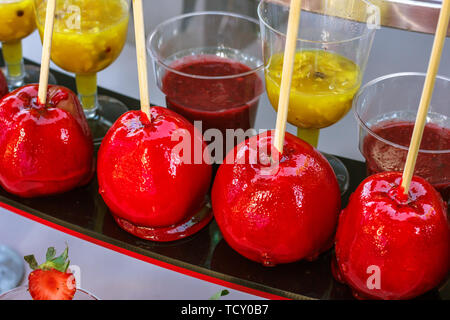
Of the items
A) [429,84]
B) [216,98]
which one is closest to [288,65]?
[429,84]

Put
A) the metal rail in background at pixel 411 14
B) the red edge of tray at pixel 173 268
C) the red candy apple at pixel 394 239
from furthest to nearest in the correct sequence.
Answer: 1. the metal rail in background at pixel 411 14
2. the red edge of tray at pixel 173 268
3. the red candy apple at pixel 394 239

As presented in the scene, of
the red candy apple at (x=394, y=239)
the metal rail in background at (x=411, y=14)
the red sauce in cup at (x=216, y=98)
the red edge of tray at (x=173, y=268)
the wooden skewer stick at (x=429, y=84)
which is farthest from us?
the metal rail in background at (x=411, y=14)

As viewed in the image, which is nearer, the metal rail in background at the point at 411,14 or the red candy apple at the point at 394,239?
the red candy apple at the point at 394,239

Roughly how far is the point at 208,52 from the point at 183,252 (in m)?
0.42

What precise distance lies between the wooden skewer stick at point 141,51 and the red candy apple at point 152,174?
0.03m

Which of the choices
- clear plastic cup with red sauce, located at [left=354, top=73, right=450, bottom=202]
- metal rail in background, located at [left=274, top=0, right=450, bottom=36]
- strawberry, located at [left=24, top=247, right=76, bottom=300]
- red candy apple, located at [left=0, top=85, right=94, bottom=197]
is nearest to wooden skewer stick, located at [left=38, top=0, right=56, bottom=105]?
red candy apple, located at [left=0, top=85, right=94, bottom=197]

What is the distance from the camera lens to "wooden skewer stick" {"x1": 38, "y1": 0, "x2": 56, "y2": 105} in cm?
80

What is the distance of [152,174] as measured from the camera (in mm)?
795

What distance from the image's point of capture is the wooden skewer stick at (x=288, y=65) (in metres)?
0.65

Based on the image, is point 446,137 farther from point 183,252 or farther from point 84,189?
point 84,189

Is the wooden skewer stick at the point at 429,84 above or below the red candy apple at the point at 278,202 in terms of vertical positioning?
above

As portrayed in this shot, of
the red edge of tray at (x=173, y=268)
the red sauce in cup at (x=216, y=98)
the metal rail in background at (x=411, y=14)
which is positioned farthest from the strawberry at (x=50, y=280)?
the metal rail in background at (x=411, y=14)

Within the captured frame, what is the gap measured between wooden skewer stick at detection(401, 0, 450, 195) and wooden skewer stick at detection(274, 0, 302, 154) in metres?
0.15

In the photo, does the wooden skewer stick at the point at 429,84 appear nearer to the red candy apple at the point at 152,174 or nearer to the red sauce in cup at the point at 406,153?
the red sauce in cup at the point at 406,153
